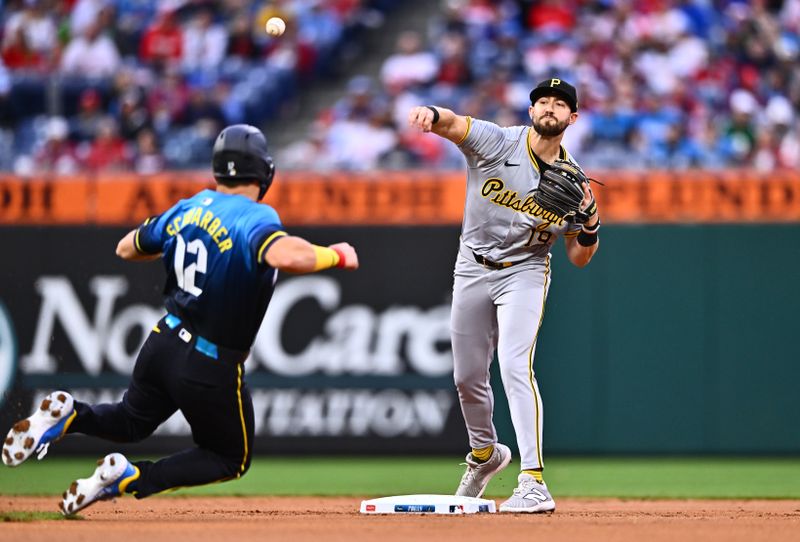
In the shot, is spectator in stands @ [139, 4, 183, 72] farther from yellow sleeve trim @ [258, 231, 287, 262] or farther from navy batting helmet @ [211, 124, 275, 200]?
yellow sleeve trim @ [258, 231, 287, 262]

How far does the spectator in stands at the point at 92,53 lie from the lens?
15.0 meters

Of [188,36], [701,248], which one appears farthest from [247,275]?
[188,36]

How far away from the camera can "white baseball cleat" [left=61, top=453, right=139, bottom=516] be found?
19.6 ft

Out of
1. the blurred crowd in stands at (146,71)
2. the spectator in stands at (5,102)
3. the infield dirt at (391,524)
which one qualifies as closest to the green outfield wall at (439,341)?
the blurred crowd in stands at (146,71)

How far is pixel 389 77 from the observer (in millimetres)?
14617

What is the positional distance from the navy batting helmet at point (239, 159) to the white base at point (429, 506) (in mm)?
1868

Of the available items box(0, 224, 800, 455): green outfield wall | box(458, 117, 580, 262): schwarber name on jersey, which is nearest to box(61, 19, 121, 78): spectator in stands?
box(0, 224, 800, 455): green outfield wall

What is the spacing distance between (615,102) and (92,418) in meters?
8.20

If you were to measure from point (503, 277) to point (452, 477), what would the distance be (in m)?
3.14

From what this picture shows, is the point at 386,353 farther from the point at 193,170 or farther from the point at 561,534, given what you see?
the point at 561,534

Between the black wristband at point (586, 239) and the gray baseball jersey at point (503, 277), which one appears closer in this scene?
the gray baseball jersey at point (503, 277)

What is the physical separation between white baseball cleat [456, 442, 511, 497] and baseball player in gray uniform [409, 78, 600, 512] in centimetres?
1

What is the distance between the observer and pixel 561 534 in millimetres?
5859

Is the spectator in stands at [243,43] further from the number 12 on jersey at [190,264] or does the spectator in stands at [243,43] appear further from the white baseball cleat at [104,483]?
the white baseball cleat at [104,483]
